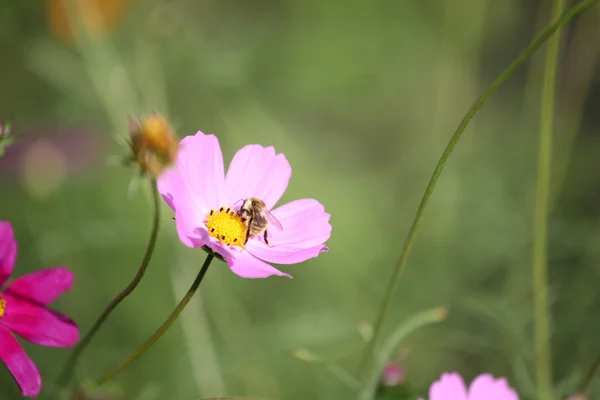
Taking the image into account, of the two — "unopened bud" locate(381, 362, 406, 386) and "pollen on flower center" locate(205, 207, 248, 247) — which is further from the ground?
"pollen on flower center" locate(205, 207, 248, 247)

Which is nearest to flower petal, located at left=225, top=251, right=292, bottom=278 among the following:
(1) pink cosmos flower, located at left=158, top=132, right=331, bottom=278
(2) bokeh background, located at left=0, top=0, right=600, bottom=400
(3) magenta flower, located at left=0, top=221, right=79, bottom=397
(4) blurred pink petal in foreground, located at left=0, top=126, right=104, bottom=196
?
(1) pink cosmos flower, located at left=158, top=132, right=331, bottom=278

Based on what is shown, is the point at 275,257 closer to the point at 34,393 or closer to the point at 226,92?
the point at 34,393

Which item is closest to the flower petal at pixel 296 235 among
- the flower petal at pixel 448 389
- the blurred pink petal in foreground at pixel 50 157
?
the flower petal at pixel 448 389

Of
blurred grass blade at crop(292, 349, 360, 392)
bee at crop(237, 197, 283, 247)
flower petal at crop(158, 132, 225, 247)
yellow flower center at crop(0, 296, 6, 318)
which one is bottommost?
→ yellow flower center at crop(0, 296, 6, 318)

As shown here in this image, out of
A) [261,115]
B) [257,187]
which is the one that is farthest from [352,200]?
[257,187]

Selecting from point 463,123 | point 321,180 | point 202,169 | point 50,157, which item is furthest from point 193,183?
point 321,180

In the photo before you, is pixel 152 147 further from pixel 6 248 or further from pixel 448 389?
pixel 448 389

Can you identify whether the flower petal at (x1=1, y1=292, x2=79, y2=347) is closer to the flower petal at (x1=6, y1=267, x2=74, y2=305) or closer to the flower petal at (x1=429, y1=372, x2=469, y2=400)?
the flower petal at (x1=6, y1=267, x2=74, y2=305)
